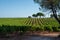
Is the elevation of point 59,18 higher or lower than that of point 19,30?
higher

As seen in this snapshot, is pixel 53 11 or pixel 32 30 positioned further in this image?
pixel 32 30

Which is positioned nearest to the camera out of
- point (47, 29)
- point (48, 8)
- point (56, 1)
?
point (56, 1)

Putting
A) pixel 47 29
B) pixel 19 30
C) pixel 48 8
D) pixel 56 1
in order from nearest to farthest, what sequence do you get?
pixel 56 1 < pixel 48 8 < pixel 19 30 < pixel 47 29

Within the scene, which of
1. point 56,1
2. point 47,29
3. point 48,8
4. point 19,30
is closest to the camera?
point 56,1

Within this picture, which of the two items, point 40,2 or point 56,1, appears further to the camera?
point 40,2

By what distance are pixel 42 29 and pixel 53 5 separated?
7.96m

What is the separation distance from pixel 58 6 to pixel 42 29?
7409mm

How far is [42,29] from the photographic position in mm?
29109

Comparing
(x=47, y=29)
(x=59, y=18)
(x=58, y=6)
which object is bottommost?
(x=47, y=29)

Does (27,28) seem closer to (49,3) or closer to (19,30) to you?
(19,30)

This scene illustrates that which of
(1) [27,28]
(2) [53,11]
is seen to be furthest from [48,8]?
(1) [27,28]

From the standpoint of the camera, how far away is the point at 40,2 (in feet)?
76.9

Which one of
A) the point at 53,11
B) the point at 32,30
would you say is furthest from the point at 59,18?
the point at 32,30

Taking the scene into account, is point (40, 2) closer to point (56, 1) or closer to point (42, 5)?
point (42, 5)
